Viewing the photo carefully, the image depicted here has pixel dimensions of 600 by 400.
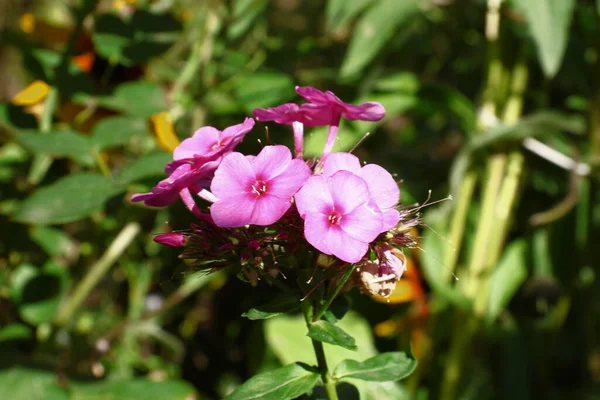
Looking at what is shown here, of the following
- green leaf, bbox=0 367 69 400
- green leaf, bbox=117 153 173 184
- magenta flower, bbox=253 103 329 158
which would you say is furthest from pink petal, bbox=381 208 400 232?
green leaf, bbox=0 367 69 400

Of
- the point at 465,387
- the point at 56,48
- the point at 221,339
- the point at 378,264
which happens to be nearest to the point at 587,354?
the point at 465,387

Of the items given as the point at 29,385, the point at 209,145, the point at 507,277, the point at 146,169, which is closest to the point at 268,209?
the point at 209,145

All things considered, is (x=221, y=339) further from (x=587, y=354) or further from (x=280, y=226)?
(x=280, y=226)

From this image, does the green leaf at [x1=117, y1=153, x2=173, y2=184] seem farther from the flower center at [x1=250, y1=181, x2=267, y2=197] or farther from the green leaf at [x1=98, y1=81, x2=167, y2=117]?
the flower center at [x1=250, y1=181, x2=267, y2=197]

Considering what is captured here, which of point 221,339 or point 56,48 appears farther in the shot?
point 221,339

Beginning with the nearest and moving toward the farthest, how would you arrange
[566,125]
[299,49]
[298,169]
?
[298,169], [566,125], [299,49]
